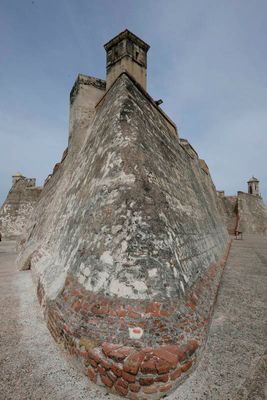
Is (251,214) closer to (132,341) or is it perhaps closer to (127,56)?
(127,56)

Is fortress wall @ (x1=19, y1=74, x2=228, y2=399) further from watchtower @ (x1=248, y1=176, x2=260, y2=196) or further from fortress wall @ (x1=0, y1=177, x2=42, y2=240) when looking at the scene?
watchtower @ (x1=248, y1=176, x2=260, y2=196)

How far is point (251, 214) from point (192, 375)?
33.4m

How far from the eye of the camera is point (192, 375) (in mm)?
2348

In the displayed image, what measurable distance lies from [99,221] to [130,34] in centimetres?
666

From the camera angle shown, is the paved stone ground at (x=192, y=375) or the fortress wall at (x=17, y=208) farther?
the fortress wall at (x=17, y=208)

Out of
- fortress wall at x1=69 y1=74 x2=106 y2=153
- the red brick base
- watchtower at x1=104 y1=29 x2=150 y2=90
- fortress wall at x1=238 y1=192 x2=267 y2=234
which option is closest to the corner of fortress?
the red brick base

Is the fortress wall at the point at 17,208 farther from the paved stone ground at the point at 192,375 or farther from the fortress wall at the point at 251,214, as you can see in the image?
the fortress wall at the point at 251,214

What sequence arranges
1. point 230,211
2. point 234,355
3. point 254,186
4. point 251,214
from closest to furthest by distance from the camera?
1. point 234,355
2. point 230,211
3. point 251,214
4. point 254,186

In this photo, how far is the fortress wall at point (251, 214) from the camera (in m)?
30.5

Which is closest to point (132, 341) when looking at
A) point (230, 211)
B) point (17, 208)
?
point (17, 208)

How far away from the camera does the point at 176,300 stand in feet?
8.69

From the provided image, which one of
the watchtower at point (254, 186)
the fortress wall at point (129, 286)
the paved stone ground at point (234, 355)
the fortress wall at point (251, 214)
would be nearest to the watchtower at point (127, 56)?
the fortress wall at point (129, 286)

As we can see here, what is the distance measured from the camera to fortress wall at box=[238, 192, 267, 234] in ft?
99.9

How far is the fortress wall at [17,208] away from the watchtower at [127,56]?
17536mm
